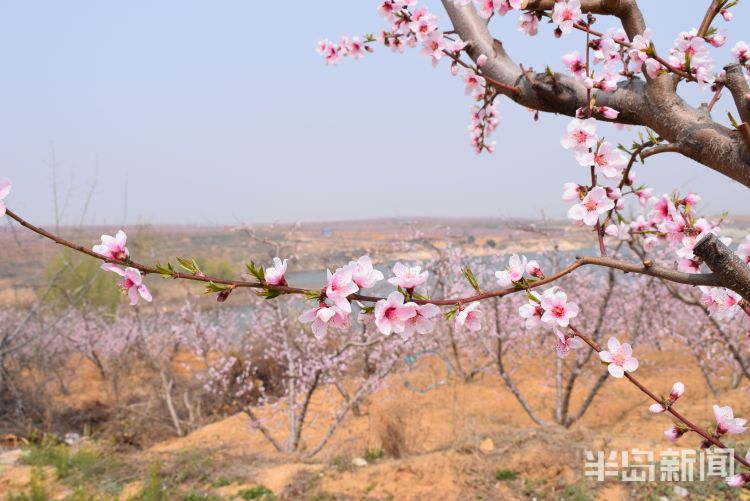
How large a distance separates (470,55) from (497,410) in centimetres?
696

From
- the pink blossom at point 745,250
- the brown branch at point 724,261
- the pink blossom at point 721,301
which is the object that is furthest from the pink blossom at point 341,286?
the pink blossom at point 745,250

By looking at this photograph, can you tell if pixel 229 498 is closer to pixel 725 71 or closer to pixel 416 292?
pixel 416 292

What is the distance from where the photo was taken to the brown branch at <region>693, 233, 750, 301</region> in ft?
3.90

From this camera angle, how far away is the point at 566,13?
168cm

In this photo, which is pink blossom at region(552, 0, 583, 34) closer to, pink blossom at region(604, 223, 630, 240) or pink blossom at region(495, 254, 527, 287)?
pink blossom at region(604, 223, 630, 240)

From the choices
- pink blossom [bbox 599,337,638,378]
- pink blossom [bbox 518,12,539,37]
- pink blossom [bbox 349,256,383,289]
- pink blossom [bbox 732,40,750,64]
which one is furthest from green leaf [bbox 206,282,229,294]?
pink blossom [bbox 732,40,750,64]

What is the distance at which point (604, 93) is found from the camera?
5.59 ft

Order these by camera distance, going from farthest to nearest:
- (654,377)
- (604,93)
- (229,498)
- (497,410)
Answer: (654,377) → (497,410) → (229,498) → (604,93)

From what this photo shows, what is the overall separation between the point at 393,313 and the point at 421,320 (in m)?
0.07

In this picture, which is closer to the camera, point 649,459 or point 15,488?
point 649,459

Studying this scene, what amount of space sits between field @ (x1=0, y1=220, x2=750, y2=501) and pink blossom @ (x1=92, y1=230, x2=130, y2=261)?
1.26m

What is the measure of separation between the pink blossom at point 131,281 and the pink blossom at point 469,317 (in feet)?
2.57

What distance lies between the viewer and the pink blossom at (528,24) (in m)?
2.04

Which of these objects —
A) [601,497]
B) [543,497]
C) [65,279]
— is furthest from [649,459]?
[65,279]
